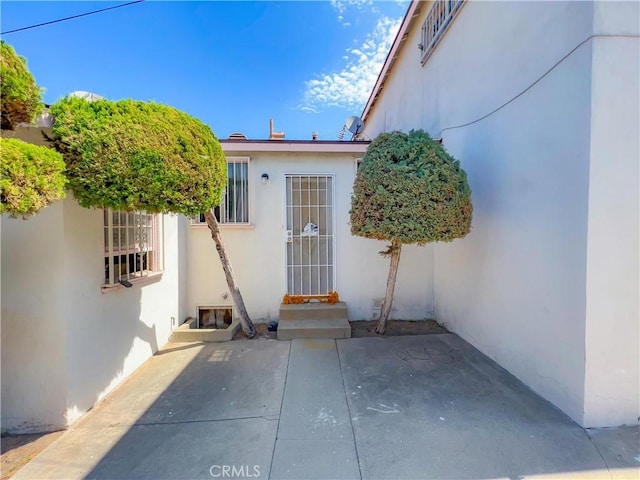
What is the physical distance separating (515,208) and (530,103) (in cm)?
122

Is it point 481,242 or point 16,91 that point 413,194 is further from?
point 16,91

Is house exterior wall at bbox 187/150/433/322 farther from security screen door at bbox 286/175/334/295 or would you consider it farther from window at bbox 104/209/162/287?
window at bbox 104/209/162/287

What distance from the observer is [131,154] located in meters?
2.46

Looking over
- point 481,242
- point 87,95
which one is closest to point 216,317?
point 87,95

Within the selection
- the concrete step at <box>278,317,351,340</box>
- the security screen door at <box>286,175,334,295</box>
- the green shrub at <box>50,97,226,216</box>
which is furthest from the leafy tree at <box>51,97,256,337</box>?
the concrete step at <box>278,317,351,340</box>

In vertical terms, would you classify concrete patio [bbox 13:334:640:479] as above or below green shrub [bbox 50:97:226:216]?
below

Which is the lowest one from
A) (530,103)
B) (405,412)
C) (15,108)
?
(405,412)

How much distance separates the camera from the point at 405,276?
5.54m

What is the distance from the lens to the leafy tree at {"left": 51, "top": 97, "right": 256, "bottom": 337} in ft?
7.57

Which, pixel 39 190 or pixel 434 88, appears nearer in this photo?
pixel 39 190

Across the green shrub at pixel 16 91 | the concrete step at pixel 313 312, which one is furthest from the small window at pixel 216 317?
the green shrub at pixel 16 91

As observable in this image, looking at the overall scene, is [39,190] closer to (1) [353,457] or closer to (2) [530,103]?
(1) [353,457]

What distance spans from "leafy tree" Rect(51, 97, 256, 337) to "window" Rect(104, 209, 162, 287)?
0.95 meters

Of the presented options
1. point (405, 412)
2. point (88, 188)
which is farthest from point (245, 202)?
point (405, 412)
